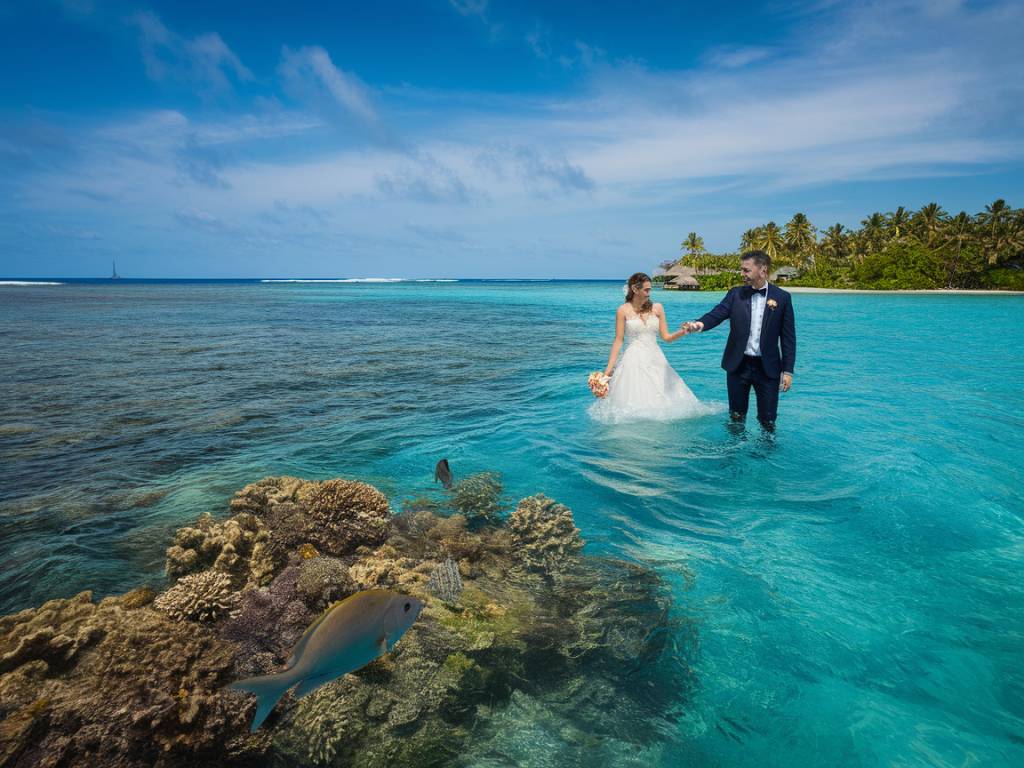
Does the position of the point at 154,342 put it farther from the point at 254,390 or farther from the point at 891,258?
the point at 891,258

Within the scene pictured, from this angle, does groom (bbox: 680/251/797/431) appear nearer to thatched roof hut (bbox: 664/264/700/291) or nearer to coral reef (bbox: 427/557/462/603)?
coral reef (bbox: 427/557/462/603)

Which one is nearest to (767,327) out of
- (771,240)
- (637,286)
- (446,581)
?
(637,286)

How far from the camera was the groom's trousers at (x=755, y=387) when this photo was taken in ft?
26.5

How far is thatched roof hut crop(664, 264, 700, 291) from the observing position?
93.3m

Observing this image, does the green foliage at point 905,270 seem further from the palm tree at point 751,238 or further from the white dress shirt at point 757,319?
the white dress shirt at point 757,319

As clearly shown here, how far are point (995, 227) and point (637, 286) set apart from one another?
314ft

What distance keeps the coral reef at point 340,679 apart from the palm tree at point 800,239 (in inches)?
4147

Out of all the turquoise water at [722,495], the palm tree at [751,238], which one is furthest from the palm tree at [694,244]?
the turquoise water at [722,495]

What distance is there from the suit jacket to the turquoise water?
1434mm

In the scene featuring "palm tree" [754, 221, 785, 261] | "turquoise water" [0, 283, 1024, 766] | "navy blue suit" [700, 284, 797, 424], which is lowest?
"turquoise water" [0, 283, 1024, 766]

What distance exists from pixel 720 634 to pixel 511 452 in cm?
517

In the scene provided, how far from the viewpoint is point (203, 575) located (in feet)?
13.6

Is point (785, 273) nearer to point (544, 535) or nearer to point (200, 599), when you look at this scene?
point (544, 535)

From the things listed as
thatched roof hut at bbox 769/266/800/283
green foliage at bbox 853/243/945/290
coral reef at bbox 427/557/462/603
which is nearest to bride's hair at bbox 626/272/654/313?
coral reef at bbox 427/557/462/603
